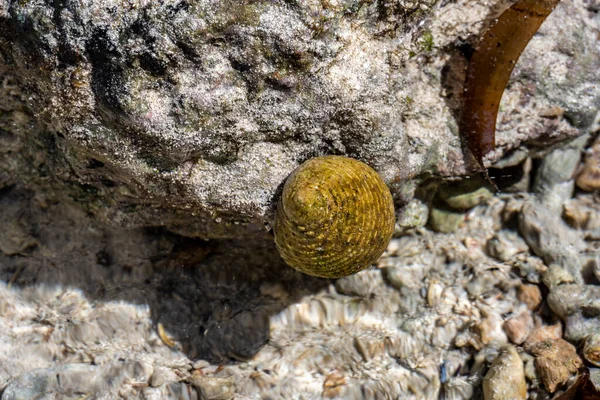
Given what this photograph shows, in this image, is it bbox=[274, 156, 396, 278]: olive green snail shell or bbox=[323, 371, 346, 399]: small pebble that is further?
bbox=[323, 371, 346, 399]: small pebble

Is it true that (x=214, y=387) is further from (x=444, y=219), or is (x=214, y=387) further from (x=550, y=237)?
(x=550, y=237)

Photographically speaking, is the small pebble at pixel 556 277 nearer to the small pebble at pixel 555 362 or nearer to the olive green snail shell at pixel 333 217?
the small pebble at pixel 555 362

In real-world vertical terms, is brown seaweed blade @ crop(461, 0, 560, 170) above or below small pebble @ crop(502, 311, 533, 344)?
above

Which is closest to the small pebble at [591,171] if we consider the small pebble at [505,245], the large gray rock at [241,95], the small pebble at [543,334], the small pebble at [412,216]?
the large gray rock at [241,95]

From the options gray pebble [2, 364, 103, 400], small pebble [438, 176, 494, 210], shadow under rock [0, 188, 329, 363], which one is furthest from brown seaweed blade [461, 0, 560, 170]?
gray pebble [2, 364, 103, 400]

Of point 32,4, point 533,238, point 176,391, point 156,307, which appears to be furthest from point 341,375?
point 32,4

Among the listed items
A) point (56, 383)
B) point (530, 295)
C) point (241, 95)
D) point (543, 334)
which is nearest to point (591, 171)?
point (530, 295)

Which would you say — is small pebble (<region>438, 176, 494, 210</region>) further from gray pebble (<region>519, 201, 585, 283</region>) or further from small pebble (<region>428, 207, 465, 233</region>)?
gray pebble (<region>519, 201, 585, 283</region>)
